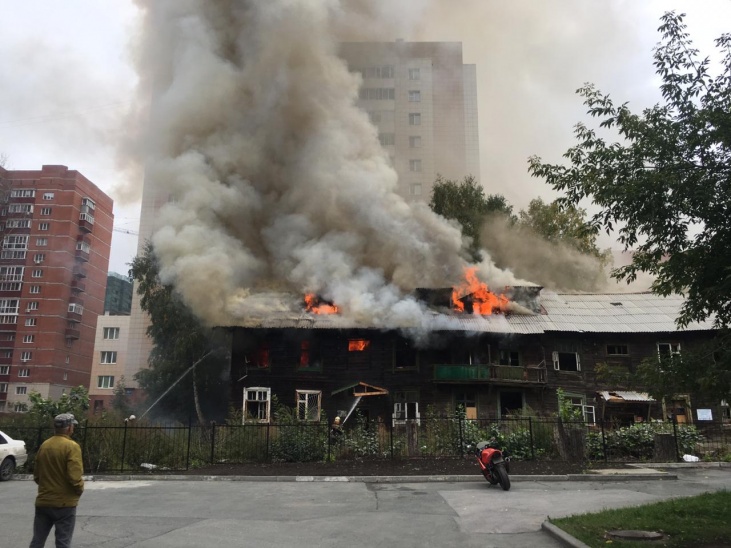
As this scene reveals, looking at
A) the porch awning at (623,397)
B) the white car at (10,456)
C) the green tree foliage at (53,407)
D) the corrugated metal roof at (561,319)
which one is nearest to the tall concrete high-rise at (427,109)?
the corrugated metal roof at (561,319)

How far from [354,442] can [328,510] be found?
7604 mm

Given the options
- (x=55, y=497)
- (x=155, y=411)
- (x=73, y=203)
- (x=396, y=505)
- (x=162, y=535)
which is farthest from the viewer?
(x=73, y=203)

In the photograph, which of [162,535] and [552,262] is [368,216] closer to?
[552,262]

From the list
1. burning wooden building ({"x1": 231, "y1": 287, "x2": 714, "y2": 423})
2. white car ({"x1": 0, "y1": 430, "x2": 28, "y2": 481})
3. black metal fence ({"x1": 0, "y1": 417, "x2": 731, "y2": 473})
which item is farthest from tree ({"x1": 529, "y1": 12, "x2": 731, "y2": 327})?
burning wooden building ({"x1": 231, "y1": 287, "x2": 714, "y2": 423})

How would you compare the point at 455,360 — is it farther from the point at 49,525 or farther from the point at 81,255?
the point at 81,255

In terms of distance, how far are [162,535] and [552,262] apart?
3460 centimetres

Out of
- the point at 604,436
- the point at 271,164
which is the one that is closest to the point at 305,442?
the point at 604,436

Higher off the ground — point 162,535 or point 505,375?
point 505,375

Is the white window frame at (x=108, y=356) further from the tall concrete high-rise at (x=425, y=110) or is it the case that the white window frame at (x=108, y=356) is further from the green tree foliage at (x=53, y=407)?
the green tree foliage at (x=53, y=407)

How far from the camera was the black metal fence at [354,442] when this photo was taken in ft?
51.6

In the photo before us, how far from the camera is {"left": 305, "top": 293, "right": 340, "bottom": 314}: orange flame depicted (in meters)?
27.5

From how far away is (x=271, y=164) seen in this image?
1245 inches

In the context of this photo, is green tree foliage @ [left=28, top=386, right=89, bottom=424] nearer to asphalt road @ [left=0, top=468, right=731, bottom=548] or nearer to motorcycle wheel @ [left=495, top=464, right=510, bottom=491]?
asphalt road @ [left=0, top=468, right=731, bottom=548]

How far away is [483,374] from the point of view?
90.0 feet
